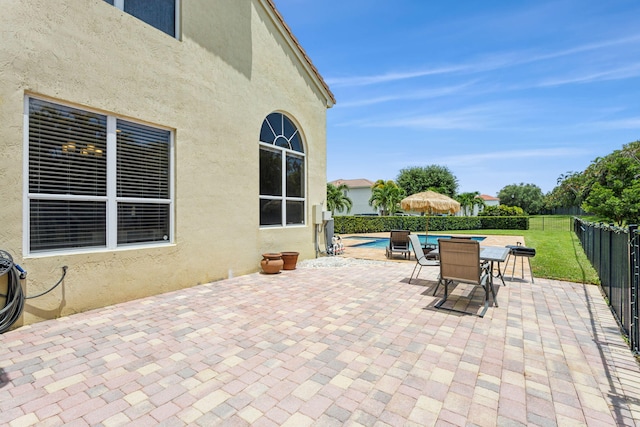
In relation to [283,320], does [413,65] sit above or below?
above

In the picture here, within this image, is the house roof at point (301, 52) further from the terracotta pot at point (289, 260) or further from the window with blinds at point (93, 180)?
the terracotta pot at point (289, 260)

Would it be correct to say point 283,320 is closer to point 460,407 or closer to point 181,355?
point 181,355

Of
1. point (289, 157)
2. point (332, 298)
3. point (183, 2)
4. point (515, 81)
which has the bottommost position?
point (332, 298)

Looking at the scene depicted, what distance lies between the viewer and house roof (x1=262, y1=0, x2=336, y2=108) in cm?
906

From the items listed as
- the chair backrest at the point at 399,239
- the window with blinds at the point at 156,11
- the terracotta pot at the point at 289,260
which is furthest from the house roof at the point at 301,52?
the terracotta pot at the point at 289,260

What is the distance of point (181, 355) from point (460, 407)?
3.10m

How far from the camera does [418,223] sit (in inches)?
1176

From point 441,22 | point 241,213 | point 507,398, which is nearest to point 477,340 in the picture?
point 507,398

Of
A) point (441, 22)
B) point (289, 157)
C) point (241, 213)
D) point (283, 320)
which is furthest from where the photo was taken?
point (441, 22)

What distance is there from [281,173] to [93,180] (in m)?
5.31

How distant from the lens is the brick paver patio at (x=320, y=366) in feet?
8.41

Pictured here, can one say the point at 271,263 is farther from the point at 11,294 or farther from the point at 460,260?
the point at 11,294

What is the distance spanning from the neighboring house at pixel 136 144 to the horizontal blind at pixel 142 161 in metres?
0.02

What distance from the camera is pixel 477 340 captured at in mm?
4121
